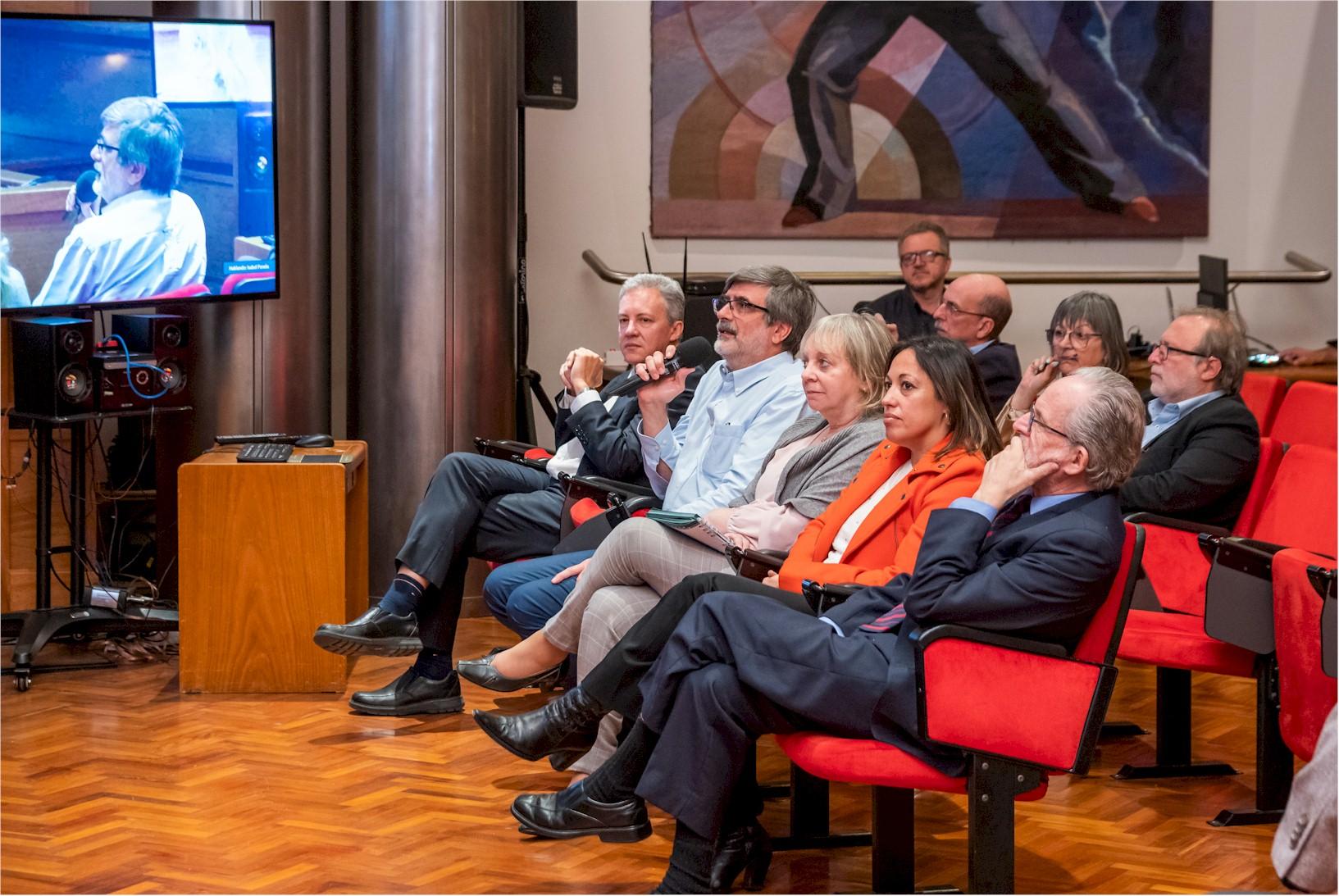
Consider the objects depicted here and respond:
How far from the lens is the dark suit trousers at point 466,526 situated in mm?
4254

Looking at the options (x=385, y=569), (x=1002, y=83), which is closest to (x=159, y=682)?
(x=385, y=569)

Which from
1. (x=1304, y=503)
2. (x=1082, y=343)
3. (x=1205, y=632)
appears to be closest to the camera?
(x=1205, y=632)

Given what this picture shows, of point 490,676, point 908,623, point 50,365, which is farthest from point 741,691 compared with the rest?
point 50,365

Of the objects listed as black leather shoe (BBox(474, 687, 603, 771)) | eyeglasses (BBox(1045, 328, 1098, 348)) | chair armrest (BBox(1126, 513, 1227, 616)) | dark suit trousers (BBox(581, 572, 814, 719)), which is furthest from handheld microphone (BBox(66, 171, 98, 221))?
chair armrest (BBox(1126, 513, 1227, 616))

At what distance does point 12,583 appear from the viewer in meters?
5.77

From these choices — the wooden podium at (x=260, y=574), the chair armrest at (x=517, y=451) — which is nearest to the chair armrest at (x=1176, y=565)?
the chair armrest at (x=517, y=451)

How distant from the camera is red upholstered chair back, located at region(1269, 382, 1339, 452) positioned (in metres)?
4.11

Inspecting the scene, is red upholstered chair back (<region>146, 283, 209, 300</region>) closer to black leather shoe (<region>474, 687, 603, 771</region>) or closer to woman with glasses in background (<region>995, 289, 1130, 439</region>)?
black leather shoe (<region>474, 687, 603, 771</region>)

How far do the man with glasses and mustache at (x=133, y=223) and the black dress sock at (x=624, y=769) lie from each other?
2.56 meters

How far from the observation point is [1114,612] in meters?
2.62

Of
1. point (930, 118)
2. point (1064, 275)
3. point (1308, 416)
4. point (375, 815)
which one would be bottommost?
point (375, 815)

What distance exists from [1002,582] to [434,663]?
213 cm

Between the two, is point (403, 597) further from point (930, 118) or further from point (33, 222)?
point (930, 118)

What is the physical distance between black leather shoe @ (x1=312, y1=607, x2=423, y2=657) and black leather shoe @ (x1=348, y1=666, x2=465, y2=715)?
101 millimetres
